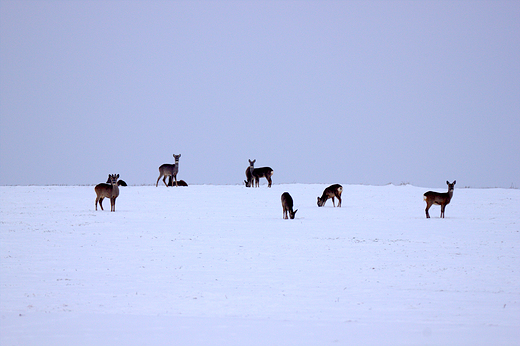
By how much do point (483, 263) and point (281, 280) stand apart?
199 inches

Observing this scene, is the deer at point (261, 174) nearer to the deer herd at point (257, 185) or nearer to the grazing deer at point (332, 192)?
the deer herd at point (257, 185)

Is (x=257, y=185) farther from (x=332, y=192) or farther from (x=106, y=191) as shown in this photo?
(x=106, y=191)

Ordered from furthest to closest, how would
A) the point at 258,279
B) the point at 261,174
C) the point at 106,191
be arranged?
1. the point at 261,174
2. the point at 106,191
3. the point at 258,279

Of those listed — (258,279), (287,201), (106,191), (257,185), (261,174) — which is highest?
(261,174)

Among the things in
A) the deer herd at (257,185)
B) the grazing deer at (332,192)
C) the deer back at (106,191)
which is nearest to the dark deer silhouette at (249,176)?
the deer herd at (257,185)

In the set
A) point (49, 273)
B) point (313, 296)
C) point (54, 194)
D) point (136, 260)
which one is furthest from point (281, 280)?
point (54, 194)

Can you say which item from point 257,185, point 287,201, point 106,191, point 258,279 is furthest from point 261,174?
point 258,279

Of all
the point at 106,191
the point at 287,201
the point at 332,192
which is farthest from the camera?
the point at 332,192

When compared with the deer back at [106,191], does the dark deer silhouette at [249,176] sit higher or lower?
higher

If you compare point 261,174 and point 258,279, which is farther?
point 261,174

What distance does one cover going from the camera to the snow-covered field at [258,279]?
7.39 metres

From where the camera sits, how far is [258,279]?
425 inches

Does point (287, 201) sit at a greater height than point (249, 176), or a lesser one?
lesser

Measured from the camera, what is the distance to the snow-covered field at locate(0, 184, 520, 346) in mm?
7387
